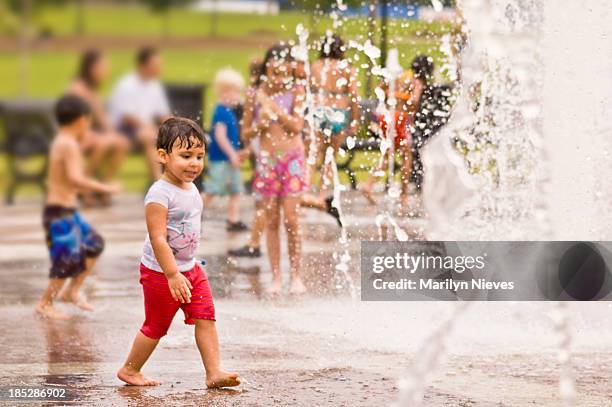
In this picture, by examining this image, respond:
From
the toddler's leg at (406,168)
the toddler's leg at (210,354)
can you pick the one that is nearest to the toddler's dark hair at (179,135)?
the toddler's leg at (210,354)

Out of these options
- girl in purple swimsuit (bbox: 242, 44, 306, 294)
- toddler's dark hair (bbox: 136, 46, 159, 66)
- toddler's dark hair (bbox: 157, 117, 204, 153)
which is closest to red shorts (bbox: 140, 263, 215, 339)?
toddler's dark hair (bbox: 157, 117, 204, 153)

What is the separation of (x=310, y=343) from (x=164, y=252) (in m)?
1.16

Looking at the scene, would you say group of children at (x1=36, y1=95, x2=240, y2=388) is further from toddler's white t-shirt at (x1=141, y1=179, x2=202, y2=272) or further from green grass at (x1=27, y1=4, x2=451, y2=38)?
green grass at (x1=27, y1=4, x2=451, y2=38)

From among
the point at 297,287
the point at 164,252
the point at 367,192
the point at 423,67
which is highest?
the point at 423,67

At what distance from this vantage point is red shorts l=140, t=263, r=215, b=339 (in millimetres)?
4887

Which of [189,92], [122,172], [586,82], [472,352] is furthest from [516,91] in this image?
[122,172]

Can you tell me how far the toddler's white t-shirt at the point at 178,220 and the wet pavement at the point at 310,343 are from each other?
0.47 meters

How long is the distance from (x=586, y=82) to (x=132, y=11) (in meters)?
11.6

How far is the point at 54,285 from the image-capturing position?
6629mm

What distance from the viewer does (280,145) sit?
705 cm

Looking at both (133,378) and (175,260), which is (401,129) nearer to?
(175,260)

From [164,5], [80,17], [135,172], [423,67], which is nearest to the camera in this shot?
[423,67]

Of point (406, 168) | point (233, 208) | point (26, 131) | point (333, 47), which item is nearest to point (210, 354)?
point (406, 168)

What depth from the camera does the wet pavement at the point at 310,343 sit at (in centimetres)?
482
